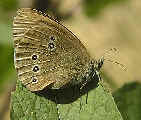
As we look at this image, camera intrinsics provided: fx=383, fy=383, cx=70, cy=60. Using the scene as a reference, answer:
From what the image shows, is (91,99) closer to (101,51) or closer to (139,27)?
(101,51)

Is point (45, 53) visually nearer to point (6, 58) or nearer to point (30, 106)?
point (30, 106)

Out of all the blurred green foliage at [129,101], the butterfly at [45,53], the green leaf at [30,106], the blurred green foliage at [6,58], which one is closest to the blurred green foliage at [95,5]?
the blurred green foliage at [6,58]

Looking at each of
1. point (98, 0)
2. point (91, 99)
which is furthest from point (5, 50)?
point (91, 99)

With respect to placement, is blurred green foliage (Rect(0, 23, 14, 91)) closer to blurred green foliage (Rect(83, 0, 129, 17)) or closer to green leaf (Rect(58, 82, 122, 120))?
blurred green foliage (Rect(83, 0, 129, 17))

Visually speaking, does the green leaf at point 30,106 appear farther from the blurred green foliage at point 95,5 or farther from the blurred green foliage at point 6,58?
the blurred green foliage at point 95,5

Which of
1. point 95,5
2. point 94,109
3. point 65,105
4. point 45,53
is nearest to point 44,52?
→ point 45,53
